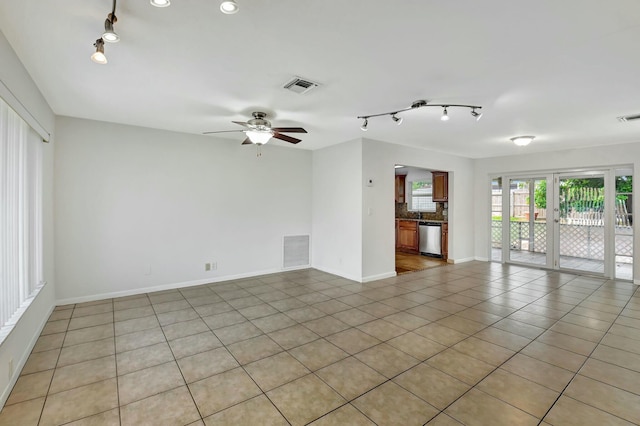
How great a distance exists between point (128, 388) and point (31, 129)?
8.97ft

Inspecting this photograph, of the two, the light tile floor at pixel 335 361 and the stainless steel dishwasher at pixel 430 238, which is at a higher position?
the stainless steel dishwasher at pixel 430 238

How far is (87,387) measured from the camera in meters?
2.24

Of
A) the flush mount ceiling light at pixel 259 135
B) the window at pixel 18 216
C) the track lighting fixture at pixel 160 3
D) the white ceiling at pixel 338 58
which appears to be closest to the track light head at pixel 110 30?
the white ceiling at pixel 338 58

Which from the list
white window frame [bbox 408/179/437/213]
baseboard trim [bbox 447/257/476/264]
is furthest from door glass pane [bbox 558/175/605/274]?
white window frame [bbox 408/179/437/213]

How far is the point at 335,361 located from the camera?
261cm

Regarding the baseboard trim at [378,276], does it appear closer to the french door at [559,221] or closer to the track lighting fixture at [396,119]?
the track lighting fixture at [396,119]

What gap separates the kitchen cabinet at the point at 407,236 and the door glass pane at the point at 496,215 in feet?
6.07

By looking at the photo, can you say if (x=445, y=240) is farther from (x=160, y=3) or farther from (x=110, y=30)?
(x=110, y=30)

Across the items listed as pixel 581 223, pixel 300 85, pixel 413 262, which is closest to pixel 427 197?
pixel 413 262

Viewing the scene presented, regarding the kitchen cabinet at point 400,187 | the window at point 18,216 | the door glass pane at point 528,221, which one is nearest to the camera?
the window at point 18,216

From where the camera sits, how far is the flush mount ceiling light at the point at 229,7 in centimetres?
168

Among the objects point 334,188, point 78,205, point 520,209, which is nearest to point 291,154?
point 334,188

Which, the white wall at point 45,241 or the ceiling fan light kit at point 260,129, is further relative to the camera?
the ceiling fan light kit at point 260,129

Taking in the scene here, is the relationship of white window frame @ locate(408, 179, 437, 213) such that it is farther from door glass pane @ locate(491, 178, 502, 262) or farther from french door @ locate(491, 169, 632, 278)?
french door @ locate(491, 169, 632, 278)
